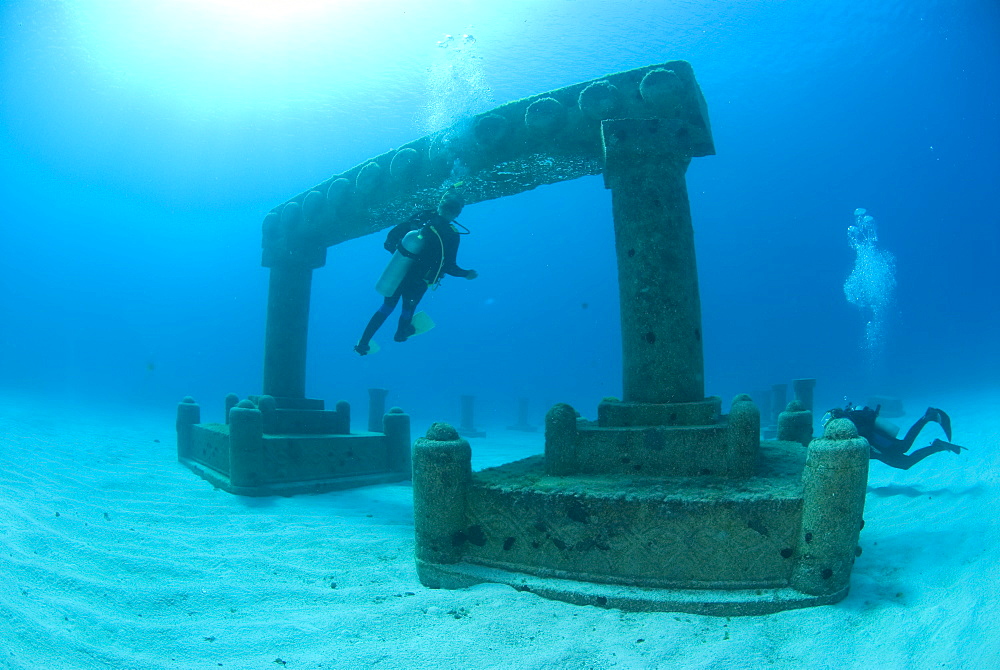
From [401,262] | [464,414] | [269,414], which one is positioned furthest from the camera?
[464,414]

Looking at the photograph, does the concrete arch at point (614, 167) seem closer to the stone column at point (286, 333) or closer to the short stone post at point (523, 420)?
the stone column at point (286, 333)

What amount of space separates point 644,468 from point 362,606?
92.1 inches

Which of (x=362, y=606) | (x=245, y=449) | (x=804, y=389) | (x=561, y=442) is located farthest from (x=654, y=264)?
(x=804, y=389)

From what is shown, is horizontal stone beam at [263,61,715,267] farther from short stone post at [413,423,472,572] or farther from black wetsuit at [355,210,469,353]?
short stone post at [413,423,472,572]

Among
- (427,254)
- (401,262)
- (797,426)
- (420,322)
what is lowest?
(797,426)

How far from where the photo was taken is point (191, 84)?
45.3 m

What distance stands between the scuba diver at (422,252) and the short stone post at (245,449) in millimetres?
2469

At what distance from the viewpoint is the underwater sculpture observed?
10.5 feet

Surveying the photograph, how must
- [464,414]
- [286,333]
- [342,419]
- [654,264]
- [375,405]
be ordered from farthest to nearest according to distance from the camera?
[464,414], [375,405], [342,419], [286,333], [654,264]

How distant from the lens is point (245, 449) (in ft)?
24.3

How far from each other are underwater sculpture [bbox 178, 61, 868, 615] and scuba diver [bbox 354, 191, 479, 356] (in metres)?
0.65

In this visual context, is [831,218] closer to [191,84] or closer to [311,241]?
[191,84]

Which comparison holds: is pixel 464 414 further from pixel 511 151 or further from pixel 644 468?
pixel 644 468

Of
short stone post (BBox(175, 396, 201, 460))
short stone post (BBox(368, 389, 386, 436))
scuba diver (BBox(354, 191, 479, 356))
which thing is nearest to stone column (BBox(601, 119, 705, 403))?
scuba diver (BBox(354, 191, 479, 356))
